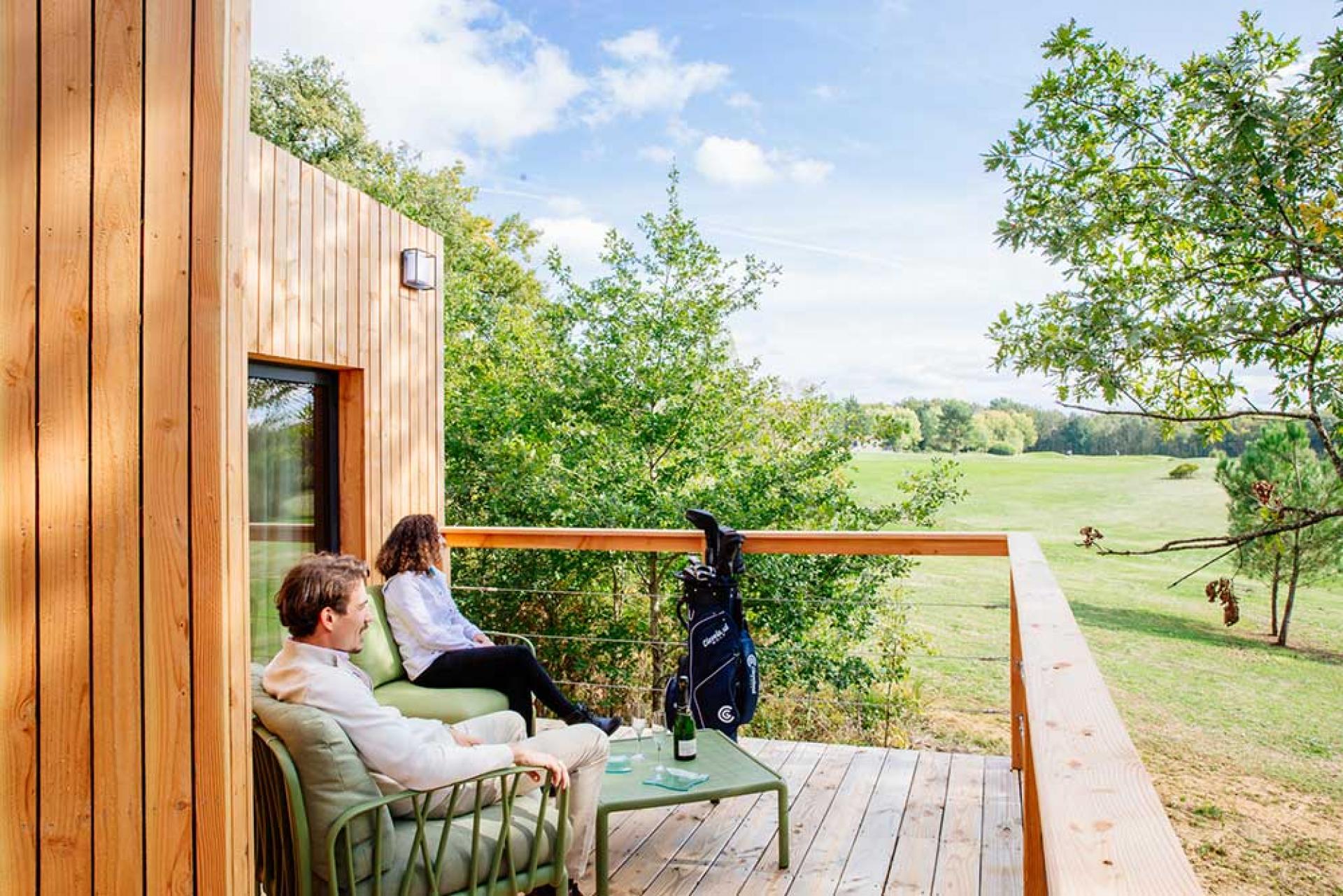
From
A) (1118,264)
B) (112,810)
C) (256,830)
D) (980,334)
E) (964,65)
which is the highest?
(964,65)

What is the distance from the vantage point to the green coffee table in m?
2.73

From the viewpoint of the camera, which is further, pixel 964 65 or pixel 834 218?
pixel 834 218

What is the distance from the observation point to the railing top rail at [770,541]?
3994mm

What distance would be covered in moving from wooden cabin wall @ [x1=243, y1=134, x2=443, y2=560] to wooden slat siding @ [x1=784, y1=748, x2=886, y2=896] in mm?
2463

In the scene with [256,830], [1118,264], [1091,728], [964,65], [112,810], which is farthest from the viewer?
[964,65]

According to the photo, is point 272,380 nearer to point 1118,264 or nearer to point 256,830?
point 256,830

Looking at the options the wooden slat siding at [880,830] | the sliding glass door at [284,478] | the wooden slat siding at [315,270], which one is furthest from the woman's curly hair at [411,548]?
the wooden slat siding at [880,830]

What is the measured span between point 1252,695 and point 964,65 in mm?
8702

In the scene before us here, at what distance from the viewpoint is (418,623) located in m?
3.81

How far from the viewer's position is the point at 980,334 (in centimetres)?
466

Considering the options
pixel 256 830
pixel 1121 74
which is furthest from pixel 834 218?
pixel 256 830

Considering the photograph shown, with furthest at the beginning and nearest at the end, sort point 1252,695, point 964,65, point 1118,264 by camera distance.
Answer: point 964,65, point 1252,695, point 1118,264

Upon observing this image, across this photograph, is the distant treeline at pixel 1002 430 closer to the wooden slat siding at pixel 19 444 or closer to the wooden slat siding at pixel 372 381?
the wooden slat siding at pixel 372 381

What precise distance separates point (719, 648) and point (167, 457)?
2.65 meters
